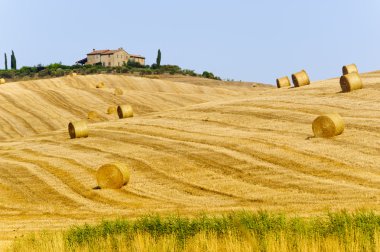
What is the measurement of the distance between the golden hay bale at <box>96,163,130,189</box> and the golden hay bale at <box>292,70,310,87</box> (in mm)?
23327

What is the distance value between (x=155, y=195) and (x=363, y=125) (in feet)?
36.0

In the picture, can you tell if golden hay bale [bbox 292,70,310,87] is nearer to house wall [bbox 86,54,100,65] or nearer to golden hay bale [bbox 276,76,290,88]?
golden hay bale [bbox 276,76,290,88]

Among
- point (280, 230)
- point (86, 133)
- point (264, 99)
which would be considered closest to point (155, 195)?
point (280, 230)

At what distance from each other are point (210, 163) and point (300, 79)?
65.8 feet

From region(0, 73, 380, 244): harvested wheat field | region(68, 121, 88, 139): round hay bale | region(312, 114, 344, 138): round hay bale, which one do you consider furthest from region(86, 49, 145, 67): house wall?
region(312, 114, 344, 138): round hay bale

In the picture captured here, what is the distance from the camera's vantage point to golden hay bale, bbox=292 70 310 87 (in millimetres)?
48938

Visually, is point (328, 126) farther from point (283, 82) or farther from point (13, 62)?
point (13, 62)

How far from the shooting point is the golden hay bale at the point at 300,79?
48.9m

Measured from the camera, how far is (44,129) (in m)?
55.9

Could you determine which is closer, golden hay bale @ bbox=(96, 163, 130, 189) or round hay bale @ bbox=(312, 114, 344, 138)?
golden hay bale @ bbox=(96, 163, 130, 189)

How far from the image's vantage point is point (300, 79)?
4894 cm

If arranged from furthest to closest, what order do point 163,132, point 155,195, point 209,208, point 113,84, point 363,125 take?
point 113,84 → point 163,132 → point 363,125 → point 155,195 → point 209,208

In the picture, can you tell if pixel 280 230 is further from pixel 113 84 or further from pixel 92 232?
pixel 113 84

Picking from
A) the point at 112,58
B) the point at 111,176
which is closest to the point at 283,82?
the point at 111,176
